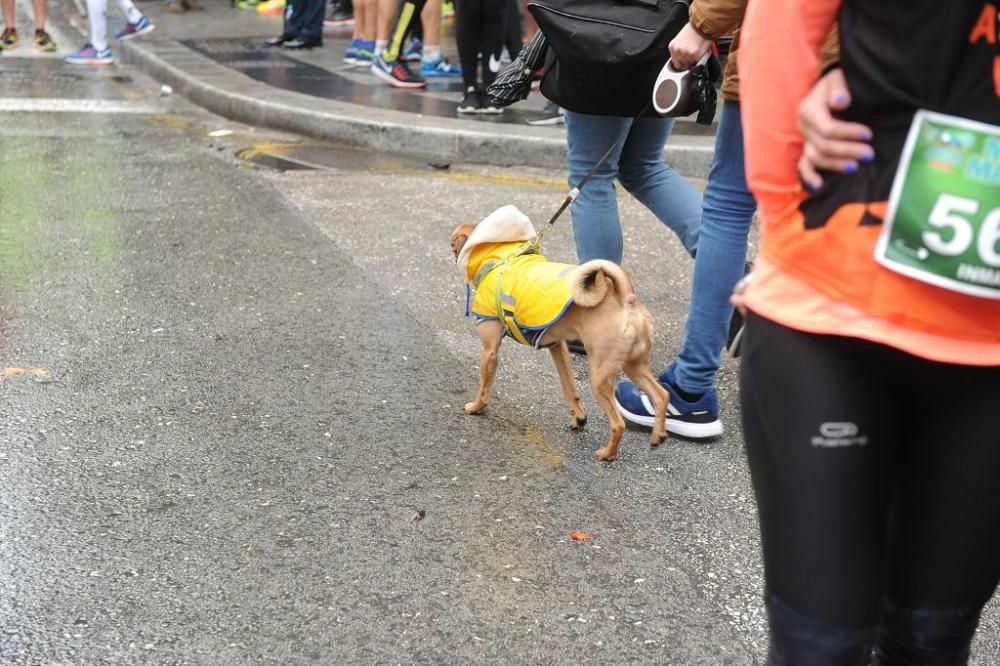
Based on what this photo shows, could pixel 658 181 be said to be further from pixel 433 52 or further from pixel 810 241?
pixel 433 52

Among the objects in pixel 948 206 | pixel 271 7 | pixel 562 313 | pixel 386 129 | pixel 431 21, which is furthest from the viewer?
pixel 271 7

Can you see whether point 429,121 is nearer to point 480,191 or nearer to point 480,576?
point 480,191

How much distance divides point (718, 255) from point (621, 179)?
89 cm

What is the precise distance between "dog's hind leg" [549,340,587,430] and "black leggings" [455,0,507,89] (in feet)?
16.3

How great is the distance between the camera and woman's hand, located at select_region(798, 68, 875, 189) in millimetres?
1488

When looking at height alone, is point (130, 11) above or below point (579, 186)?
below

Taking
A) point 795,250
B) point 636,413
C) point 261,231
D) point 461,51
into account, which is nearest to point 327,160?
point 461,51

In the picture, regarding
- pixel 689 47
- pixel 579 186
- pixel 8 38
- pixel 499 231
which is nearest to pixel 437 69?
pixel 8 38

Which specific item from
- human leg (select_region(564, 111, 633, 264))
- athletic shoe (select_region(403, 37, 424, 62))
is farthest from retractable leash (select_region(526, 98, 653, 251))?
athletic shoe (select_region(403, 37, 424, 62))

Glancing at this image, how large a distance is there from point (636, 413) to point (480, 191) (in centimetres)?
336

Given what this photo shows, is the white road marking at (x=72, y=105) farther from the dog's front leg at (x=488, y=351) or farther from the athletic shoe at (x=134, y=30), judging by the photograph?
the dog's front leg at (x=488, y=351)

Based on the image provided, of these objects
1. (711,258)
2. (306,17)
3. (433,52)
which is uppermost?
(711,258)

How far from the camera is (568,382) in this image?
3.80 metres

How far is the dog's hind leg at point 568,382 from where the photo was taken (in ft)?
12.4
